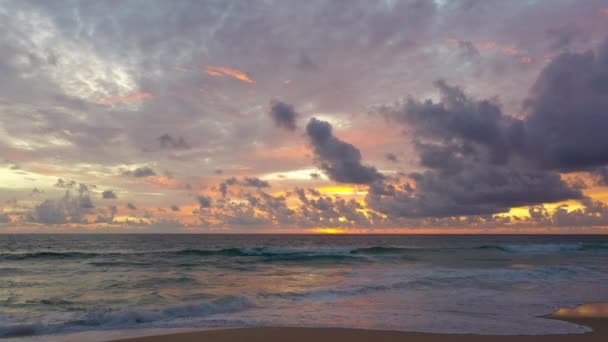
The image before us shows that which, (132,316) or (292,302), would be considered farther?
(292,302)

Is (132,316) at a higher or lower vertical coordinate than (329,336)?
lower

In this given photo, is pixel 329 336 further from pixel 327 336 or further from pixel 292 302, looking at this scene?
pixel 292 302

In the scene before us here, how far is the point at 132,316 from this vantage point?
1217 cm

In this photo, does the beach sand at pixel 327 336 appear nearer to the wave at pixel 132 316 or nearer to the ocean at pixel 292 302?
the ocean at pixel 292 302

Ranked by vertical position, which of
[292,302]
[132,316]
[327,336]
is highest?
[327,336]

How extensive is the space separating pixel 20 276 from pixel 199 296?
1517 cm

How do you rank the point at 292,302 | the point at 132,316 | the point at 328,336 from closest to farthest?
the point at 328,336 → the point at 132,316 → the point at 292,302

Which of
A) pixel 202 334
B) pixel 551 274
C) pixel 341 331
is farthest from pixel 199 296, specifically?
pixel 551 274

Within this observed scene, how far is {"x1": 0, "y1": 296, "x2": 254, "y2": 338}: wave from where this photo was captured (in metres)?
10.9

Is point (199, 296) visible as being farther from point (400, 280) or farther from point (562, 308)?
point (562, 308)

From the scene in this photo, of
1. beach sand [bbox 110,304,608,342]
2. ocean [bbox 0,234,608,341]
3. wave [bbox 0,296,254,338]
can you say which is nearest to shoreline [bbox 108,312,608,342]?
beach sand [bbox 110,304,608,342]

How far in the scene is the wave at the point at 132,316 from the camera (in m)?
10.9

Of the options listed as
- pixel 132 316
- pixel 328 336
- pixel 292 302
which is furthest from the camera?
pixel 292 302

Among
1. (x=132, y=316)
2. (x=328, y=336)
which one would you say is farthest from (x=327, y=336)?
(x=132, y=316)
